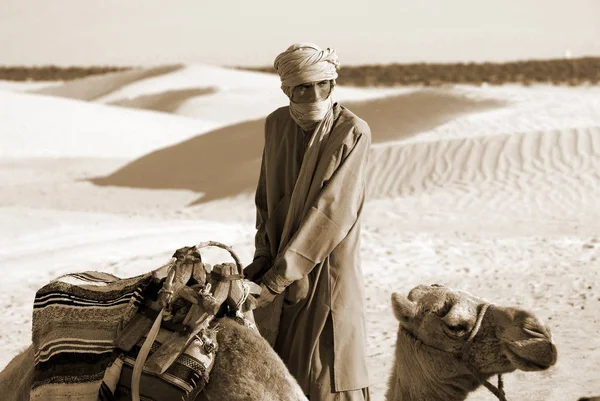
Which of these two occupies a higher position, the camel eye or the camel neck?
the camel eye

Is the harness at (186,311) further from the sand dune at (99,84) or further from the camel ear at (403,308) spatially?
the sand dune at (99,84)

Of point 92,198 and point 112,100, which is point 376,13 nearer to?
point 112,100

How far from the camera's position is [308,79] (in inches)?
Result: 134

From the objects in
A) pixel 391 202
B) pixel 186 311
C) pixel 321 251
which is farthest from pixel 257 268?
pixel 391 202

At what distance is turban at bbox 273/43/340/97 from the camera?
11.1 ft

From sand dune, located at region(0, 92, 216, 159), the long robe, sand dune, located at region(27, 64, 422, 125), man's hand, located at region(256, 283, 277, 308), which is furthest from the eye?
sand dune, located at region(27, 64, 422, 125)

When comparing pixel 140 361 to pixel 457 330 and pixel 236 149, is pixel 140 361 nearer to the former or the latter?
pixel 457 330

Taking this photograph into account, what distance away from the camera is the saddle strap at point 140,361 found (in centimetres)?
276

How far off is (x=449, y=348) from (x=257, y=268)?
0.80 meters

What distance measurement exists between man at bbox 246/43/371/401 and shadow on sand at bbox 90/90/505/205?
1456 centimetres

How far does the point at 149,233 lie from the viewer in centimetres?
1141

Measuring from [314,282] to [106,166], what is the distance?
2103 cm

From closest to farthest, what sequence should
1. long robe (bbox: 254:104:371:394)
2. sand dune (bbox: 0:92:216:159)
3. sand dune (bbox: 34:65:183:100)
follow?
long robe (bbox: 254:104:371:394) < sand dune (bbox: 0:92:216:159) < sand dune (bbox: 34:65:183:100)

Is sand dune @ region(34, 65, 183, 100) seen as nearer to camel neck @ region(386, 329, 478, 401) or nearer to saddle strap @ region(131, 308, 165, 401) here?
camel neck @ region(386, 329, 478, 401)
